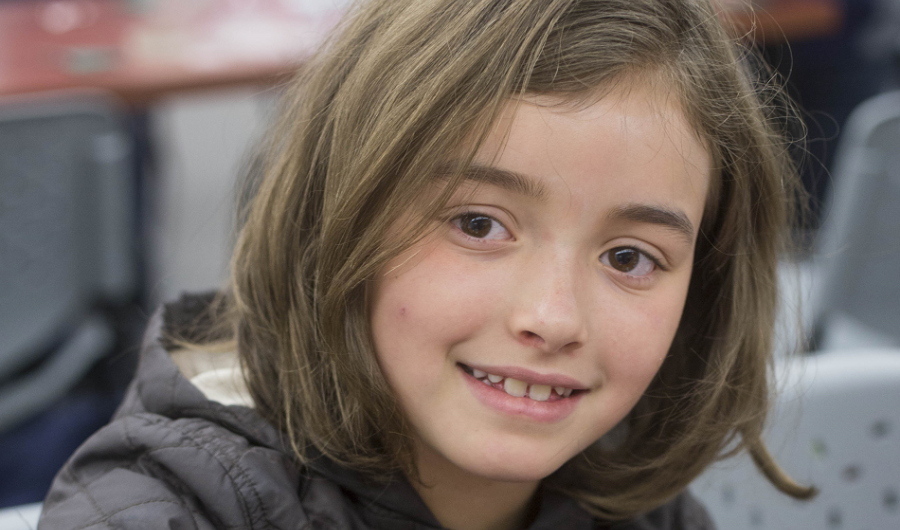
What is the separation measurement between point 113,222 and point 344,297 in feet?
3.18

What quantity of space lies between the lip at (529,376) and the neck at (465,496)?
178 mm

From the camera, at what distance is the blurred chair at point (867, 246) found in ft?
5.25

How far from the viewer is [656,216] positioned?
2.51 ft

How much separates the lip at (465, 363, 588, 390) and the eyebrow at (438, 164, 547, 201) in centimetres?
15

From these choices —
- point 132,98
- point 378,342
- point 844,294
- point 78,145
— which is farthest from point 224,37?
point 378,342

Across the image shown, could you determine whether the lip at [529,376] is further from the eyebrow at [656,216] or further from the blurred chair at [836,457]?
the blurred chair at [836,457]

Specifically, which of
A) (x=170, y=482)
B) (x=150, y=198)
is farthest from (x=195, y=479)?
(x=150, y=198)

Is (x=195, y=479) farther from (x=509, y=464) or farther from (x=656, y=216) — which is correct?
(x=656, y=216)

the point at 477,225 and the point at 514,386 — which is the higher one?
the point at 477,225

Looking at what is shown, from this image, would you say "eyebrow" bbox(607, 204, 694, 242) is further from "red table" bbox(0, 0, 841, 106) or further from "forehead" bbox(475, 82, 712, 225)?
"red table" bbox(0, 0, 841, 106)

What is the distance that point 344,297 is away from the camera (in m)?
0.79

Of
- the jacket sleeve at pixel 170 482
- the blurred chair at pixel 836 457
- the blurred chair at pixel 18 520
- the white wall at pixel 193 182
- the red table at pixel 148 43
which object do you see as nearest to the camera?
the jacket sleeve at pixel 170 482

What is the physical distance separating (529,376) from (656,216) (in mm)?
→ 185

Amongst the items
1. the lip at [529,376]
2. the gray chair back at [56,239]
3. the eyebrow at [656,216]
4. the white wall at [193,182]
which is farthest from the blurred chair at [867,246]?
the white wall at [193,182]
